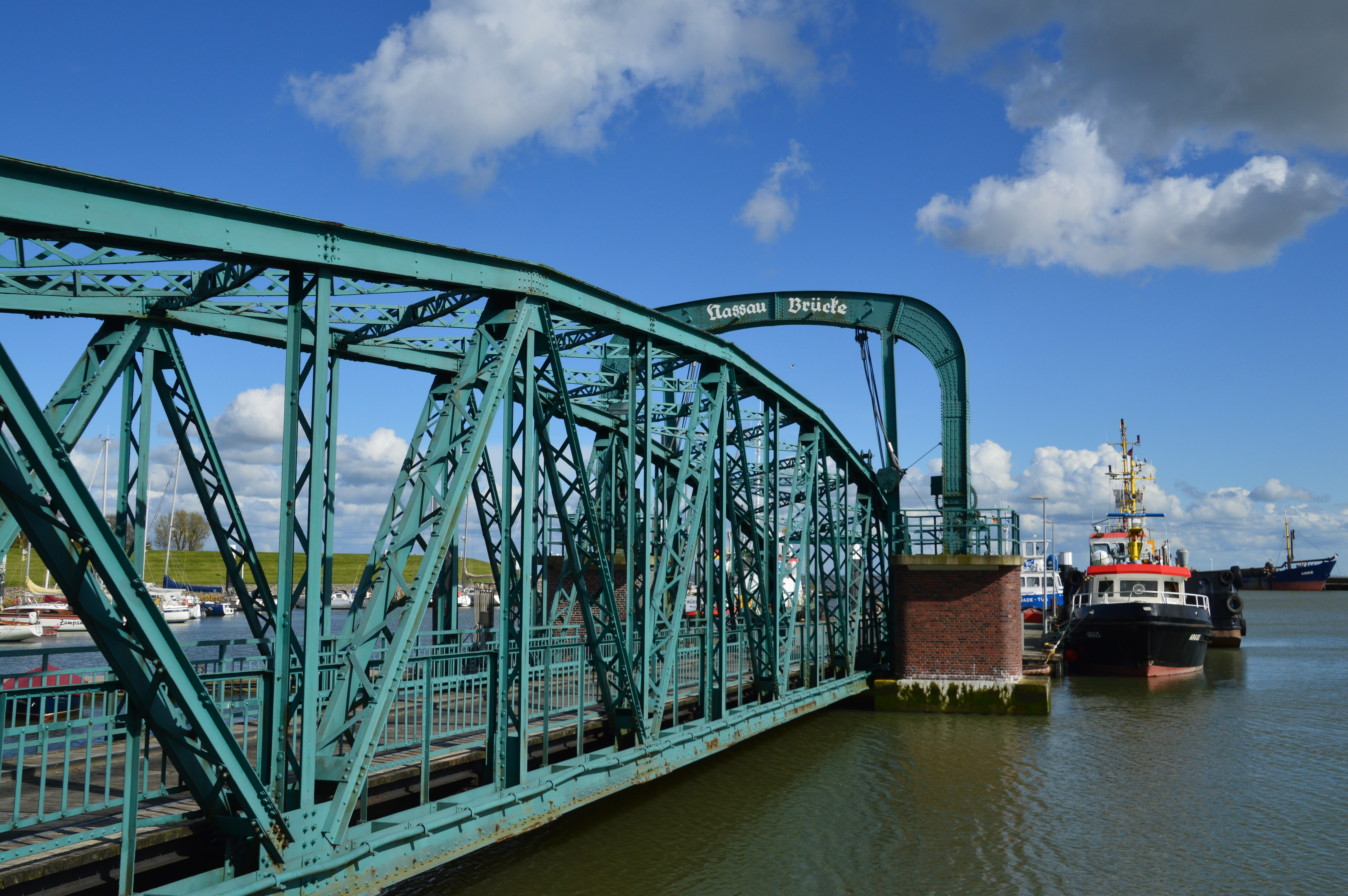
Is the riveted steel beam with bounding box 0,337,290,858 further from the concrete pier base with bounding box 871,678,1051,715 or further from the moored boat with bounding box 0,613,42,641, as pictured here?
the moored boat with bounding box 0,613,42,641

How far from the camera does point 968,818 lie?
14.5m

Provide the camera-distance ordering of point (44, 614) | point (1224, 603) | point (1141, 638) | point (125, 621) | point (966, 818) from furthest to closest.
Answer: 1. point (44, 614)
2. point (1224, 603)
3. point (1141, 638)
4. point (966, 818)
5. point (125, 621)

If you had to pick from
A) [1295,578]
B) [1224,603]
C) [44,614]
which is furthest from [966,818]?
[1295,578]

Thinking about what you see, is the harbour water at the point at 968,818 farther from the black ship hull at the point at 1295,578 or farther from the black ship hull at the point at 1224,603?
the black ship hull at the point at 1295,578

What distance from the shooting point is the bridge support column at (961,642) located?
78.4ft

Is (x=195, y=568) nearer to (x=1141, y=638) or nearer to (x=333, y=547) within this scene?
(x=1141, y=638)

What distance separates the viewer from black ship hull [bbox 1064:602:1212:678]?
3478cm

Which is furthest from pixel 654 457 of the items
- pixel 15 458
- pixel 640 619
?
pixel 15 458

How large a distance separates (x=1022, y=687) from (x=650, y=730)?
14.8 meters

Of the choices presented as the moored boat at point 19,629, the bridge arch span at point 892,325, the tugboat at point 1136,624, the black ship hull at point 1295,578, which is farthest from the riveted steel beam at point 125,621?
the black ship hull at point 1295,578

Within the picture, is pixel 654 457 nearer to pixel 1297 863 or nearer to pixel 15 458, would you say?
pixel 1297 863

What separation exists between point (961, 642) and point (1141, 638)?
1455cm

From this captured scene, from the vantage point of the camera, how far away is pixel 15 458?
581 centimetres

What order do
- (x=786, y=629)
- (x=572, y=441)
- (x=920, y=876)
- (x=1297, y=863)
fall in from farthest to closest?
1. (x=786, y=629)
2. (x=1297, y=863)
3. (x=920, y=876)
4. (x=572, y=441)
